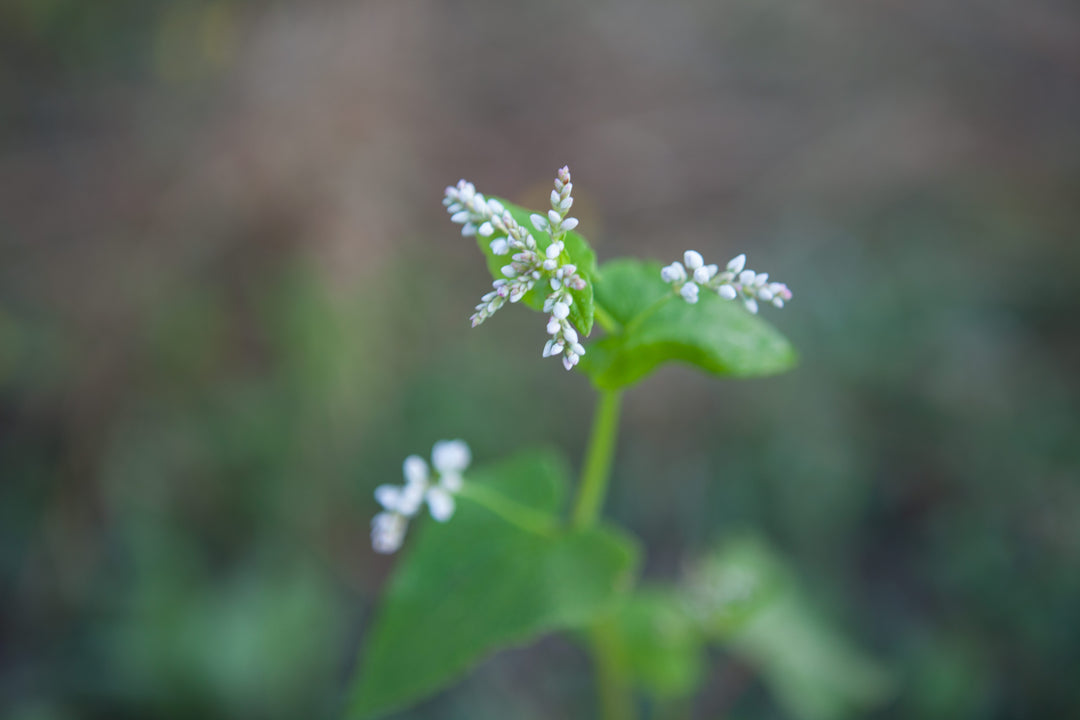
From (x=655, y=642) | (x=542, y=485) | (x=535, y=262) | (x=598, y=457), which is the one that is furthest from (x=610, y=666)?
(x=535, y=262)

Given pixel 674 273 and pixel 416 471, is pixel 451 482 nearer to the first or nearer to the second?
pixel 416 471

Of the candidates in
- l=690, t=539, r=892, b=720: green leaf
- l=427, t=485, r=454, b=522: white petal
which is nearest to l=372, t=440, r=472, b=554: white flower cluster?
l=427, t=485, r=454, b=522: white petal

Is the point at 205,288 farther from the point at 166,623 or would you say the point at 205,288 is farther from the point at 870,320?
the point at 870,320

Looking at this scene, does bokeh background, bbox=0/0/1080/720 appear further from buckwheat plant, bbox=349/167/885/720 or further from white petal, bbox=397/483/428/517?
white petal, bbox=397/483/428/517

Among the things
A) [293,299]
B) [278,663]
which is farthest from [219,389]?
[278,663]

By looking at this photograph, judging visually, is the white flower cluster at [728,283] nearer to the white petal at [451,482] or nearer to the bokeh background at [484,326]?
the white petal at [451,482]

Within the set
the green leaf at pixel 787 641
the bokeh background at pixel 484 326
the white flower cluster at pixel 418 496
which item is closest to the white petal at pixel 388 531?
the white flower cluster at pixel 418 496

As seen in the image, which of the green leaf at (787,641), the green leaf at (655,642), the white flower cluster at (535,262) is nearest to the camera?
the white flower cluster at (535,262)
